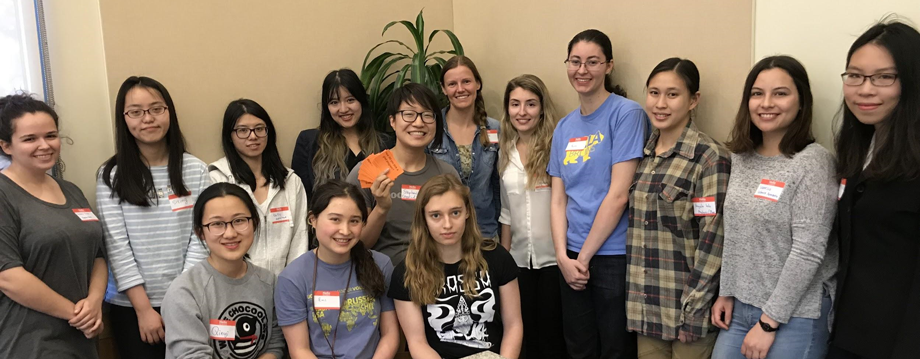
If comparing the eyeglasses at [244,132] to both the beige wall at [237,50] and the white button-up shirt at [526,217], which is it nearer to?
the beige wall at [237,50]

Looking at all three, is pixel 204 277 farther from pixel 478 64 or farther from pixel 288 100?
pixel 478 64

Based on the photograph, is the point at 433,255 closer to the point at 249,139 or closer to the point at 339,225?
the point at 339,225

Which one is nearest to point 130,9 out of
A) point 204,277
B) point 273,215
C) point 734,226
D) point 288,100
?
point 288,100

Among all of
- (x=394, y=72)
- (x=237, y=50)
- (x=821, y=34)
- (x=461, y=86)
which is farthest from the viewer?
(x=394, y=72)

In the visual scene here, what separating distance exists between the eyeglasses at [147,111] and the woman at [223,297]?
64 cm

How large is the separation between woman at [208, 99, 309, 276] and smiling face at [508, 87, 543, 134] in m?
1.18

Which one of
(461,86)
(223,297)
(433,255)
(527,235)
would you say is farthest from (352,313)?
(461,86)

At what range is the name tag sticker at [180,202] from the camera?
9.02ft

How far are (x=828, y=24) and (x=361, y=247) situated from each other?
1973mm

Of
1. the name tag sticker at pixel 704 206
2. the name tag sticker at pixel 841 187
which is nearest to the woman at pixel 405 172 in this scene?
the name tag sticker at pixel 704 206

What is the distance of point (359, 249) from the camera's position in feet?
8.23

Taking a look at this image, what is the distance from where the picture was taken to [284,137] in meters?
3.71

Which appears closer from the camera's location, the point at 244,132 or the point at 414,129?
the point at 414,129

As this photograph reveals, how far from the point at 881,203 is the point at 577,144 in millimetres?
1226
